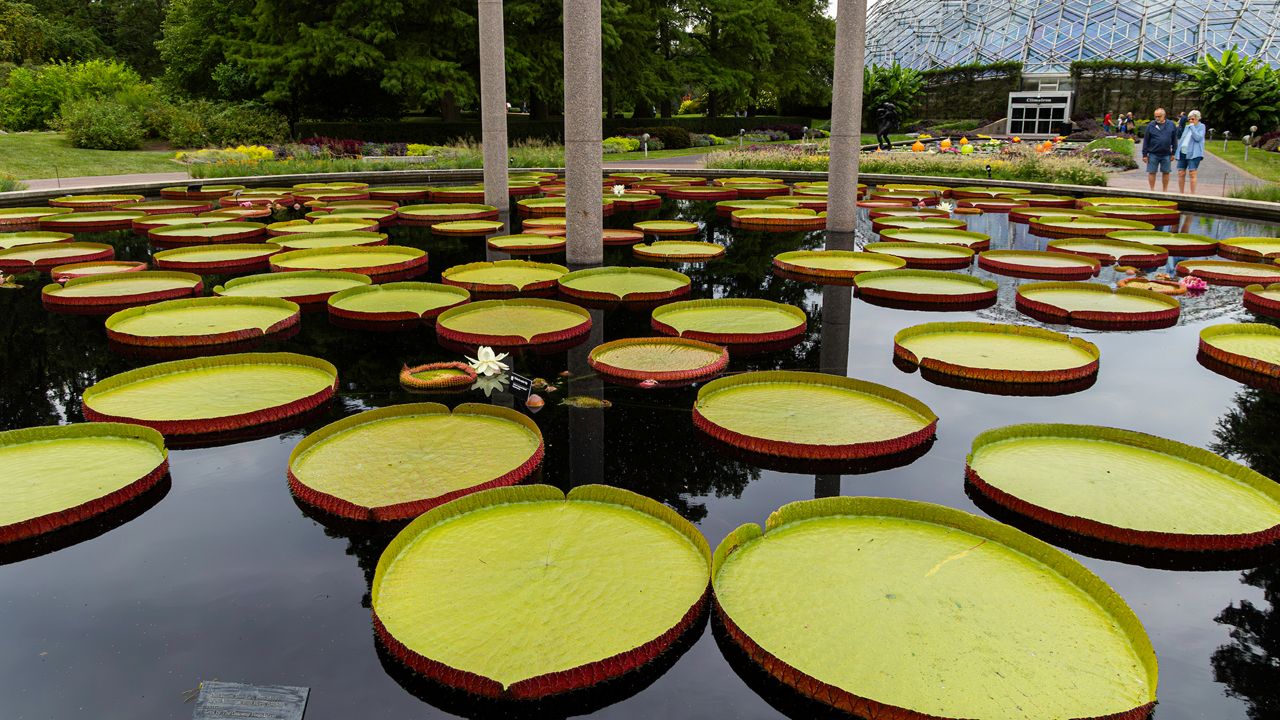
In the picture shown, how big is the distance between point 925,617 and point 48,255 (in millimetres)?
11770

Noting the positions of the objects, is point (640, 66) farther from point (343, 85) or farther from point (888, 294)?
point (888, 294)

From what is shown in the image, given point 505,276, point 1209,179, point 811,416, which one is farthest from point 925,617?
point 1209,179

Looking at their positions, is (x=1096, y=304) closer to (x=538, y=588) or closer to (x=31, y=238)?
(x=538, y=588)

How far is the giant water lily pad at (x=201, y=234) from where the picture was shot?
37.8 ft

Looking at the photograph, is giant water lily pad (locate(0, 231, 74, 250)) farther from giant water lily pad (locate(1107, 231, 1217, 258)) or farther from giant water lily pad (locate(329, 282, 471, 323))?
giant water lily pad (locate(1107, 231, 1217, 258))

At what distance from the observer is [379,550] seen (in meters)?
3.89

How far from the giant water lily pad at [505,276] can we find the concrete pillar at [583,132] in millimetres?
1002

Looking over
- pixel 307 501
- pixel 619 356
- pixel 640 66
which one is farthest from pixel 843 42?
pixel 640 66

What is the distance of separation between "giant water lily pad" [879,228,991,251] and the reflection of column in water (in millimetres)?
6397

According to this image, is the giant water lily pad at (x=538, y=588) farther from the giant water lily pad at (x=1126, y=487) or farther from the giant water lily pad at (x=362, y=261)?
the giant water lily pad at (x=362, y=261)

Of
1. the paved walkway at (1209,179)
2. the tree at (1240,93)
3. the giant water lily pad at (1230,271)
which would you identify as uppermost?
the tree at (1240,93)

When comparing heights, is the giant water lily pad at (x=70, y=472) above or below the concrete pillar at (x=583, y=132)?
below

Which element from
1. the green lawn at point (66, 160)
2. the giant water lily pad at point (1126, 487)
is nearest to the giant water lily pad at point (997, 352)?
the giant water lily pad at point (1126, 487)

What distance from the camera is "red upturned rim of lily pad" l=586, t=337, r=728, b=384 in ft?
19.7
